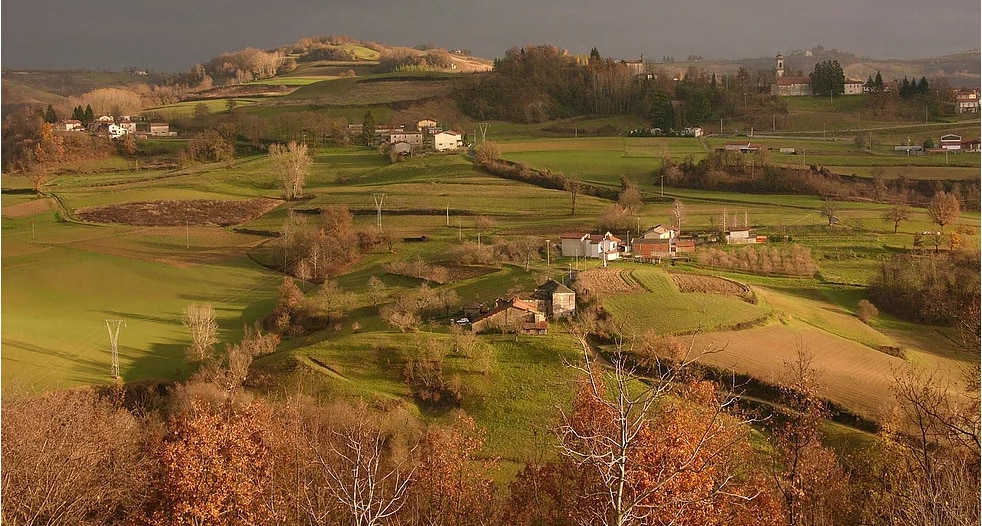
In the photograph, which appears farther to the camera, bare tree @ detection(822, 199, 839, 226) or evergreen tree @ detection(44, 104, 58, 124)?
evergreen tree @ detection(44, 104, 58, 124)

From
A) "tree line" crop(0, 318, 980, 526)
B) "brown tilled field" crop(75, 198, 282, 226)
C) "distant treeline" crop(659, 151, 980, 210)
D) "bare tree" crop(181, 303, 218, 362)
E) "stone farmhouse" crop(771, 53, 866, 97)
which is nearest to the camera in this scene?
"tree line" crop(0, 318, 980, 526)

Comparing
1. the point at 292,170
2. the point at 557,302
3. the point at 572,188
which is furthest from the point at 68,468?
the point at 292,170

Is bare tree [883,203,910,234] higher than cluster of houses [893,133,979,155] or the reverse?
the reverse

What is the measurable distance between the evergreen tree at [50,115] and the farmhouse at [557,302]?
68.2 metres

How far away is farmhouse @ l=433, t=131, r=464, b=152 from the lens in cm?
7325

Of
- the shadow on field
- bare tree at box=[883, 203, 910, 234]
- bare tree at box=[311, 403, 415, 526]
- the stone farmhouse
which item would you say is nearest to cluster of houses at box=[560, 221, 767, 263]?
bare tree at box=[883, 203, 910, 234]

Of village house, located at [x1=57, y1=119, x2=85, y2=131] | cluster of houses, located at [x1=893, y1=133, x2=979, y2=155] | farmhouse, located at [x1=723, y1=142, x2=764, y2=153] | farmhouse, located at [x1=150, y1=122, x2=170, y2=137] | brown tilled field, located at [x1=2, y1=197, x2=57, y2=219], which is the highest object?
village house, located at [x1=57, y1=119, x2=85, y2=131]

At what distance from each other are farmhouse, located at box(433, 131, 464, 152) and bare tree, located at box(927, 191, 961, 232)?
4014cm

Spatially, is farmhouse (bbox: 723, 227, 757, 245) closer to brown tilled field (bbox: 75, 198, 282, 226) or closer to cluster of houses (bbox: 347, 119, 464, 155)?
brown tilled field (bbox: 75, 198, 282, 226)

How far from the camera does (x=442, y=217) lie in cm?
5131

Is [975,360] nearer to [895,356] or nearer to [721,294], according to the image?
[895,356]

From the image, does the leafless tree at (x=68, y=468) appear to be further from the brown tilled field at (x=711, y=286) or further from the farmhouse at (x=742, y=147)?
the farmhouse at (x=742, y=147)

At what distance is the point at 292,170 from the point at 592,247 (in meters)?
29.7

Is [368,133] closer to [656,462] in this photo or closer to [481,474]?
[481,474]
